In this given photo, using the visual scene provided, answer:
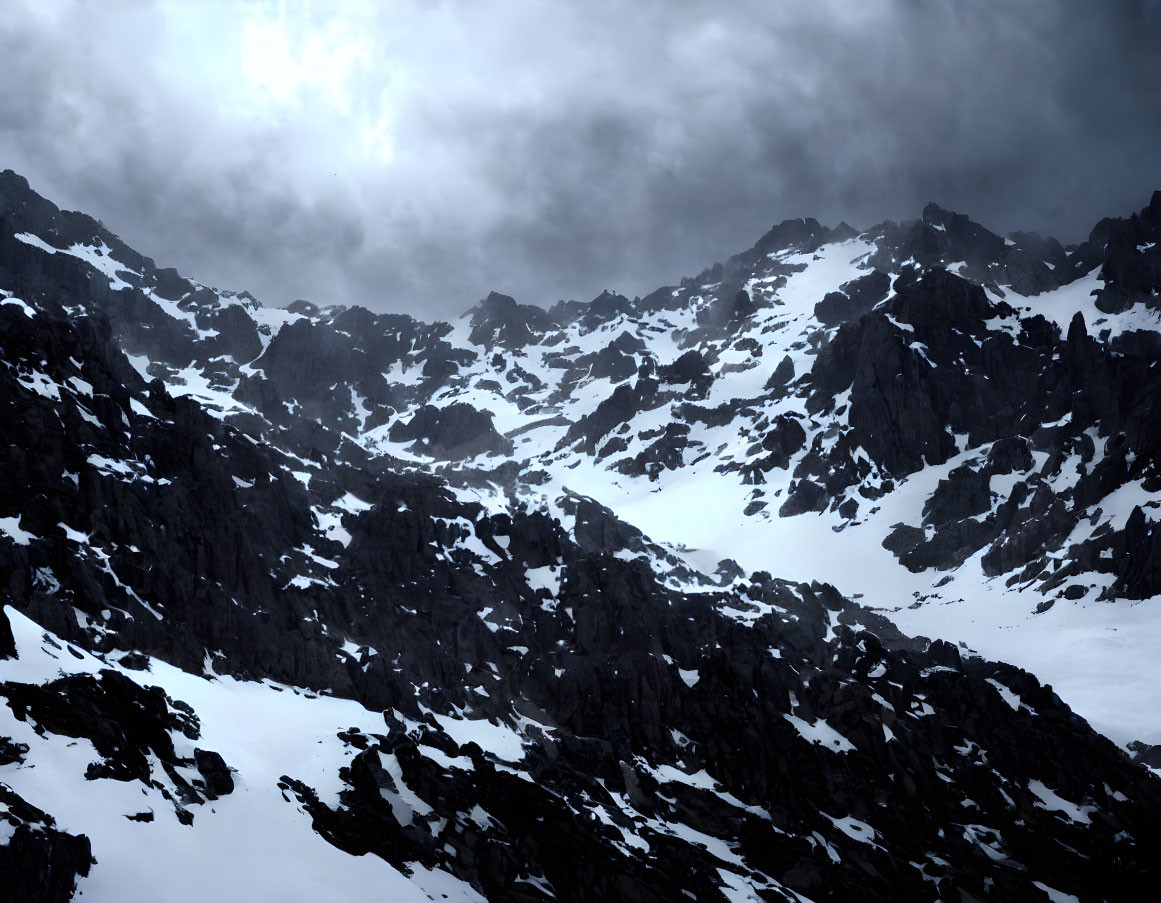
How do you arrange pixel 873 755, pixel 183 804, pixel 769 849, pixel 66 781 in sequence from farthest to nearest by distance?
1. pixel 873 755
2. pixel 769 849
3. pixel 183 804
4. pixel 66 781

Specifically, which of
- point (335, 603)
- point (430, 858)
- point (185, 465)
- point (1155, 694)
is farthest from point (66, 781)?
point (1155, 694)

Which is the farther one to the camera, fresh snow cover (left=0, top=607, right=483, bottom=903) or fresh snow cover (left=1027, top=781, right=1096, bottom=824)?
fresh snow cover (left=1027, top=781, right=1096, bottom=824)

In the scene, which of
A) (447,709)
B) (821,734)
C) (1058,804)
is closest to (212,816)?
(447,709)

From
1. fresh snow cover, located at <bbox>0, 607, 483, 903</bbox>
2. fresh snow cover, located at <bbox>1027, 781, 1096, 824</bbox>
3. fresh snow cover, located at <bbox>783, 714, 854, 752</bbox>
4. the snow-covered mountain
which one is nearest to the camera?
fresh snow cover, located at <bbox>0, 607, 483, 903</bbox>

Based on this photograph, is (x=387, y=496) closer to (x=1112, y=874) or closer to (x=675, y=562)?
(x=675, y=562)

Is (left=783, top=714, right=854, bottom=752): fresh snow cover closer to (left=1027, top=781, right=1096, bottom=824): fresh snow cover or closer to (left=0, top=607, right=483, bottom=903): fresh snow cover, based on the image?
(left=1027, top=781, right=1096, bottom=824): fresh snow cover

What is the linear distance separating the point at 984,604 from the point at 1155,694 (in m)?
41.2

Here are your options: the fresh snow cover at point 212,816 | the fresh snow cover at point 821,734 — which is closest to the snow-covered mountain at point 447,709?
the fresh snow cover at point 212,816

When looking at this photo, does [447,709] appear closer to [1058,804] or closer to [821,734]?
[821,734]

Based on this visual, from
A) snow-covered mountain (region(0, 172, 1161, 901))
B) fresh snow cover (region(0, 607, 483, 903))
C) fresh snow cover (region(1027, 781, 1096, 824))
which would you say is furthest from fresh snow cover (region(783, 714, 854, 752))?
fresh snow cover (region(0, 607, 483, 903))

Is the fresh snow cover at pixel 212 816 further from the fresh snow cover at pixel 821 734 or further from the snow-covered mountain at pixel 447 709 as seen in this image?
the fresh snow cover at pixel 821 734

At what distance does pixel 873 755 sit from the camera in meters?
111

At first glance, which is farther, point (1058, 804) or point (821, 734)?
point (821, 734)

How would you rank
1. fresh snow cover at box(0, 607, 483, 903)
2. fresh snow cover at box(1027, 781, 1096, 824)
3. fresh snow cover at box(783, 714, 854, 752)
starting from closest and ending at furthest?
fresh snow cover at box(0, 607, 483, 903) → fresh snow cover at box(1027, 781, 1096, 824) → fresh snow cover at box(783, 714, 854, 752)
